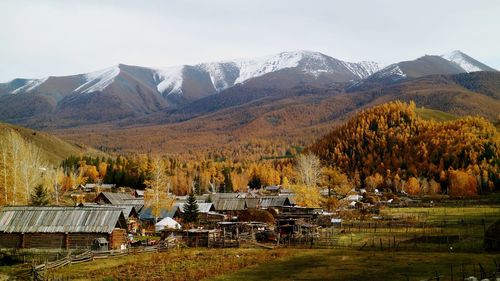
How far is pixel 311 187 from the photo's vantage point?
4385 inches

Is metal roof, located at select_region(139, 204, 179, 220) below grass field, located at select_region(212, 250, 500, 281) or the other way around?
the other way around

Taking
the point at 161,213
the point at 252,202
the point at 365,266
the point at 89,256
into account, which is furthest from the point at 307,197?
the point at 365,266

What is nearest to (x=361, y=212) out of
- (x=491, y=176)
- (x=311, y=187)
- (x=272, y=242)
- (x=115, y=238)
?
(x=311, y=187)

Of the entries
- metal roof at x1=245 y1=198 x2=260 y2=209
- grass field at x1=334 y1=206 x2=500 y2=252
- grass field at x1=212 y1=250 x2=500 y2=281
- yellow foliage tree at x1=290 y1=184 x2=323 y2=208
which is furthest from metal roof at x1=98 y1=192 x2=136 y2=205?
grass field at x1=212 y1=250 x2=500 y2=281

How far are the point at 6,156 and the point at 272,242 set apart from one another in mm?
42813

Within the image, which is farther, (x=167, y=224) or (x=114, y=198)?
(x=114, y=198)

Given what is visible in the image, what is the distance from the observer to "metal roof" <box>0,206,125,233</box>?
59000mm

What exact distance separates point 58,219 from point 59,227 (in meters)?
1.20

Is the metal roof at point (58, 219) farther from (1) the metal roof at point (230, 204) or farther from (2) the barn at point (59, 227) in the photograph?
(1) the metal roof at point (230, 204)

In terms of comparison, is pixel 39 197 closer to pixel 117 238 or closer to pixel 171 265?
pixel 117 238

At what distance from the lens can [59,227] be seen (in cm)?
5931

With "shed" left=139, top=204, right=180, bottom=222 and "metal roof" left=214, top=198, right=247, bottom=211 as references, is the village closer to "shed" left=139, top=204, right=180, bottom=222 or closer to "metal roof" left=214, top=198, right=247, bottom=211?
"shed" left=139, top=204, right=180, bottom=222

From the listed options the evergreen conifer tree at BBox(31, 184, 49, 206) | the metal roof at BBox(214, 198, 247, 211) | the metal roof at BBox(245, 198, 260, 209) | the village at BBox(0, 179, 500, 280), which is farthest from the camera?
the metal roof at BBox(245, 198, 260, 209)

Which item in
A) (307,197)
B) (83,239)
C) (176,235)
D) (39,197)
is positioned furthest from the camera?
(307,197)
